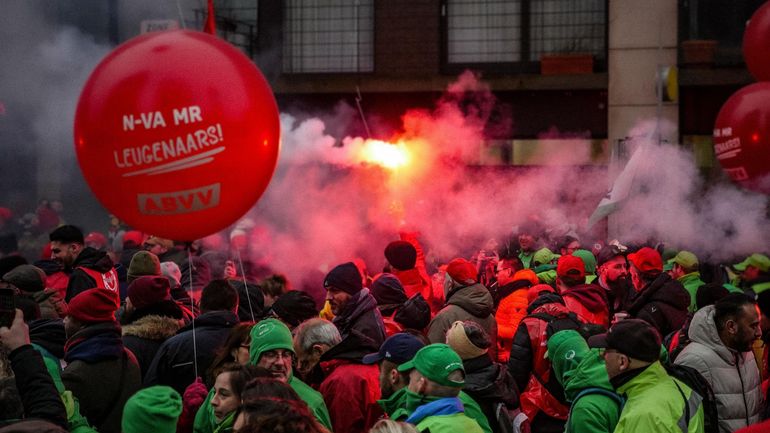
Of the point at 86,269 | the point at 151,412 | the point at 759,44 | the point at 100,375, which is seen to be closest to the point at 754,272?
the point at 759,44

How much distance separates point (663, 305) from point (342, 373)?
3.33 metres

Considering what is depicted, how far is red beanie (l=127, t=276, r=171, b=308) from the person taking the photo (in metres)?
6.69

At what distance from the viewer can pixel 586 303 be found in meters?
7.71

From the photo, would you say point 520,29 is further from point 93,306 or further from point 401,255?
point 93,306

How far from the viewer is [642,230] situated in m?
12.7

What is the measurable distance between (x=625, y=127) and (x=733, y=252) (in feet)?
13.9

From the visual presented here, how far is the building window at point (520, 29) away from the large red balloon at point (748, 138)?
8012 mm

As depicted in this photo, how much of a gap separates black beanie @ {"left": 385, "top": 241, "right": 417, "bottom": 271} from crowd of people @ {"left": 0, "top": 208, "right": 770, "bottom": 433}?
42.4 inches

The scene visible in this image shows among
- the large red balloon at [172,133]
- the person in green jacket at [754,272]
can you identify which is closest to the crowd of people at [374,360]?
the large red balloon at [172,133]

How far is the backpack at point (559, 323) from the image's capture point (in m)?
6.60

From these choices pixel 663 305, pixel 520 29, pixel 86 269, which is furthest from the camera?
pixel 520 29

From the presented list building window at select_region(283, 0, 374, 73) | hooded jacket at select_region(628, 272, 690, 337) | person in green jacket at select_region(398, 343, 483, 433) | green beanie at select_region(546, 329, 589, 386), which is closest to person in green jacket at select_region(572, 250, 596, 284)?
hooded jacket at select_region(628, 272, 690, 337)

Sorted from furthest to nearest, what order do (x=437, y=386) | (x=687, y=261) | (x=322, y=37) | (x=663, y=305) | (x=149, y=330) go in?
(x=322, y=37) < (x=687, y=261) < (x=663, y=305) < (x=149, y=330) < (x=437, y=386)

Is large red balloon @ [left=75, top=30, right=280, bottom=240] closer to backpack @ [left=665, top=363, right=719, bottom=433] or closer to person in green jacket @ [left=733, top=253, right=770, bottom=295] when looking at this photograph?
backpack @ [left=665, top=363, right=719, bottom=433]
